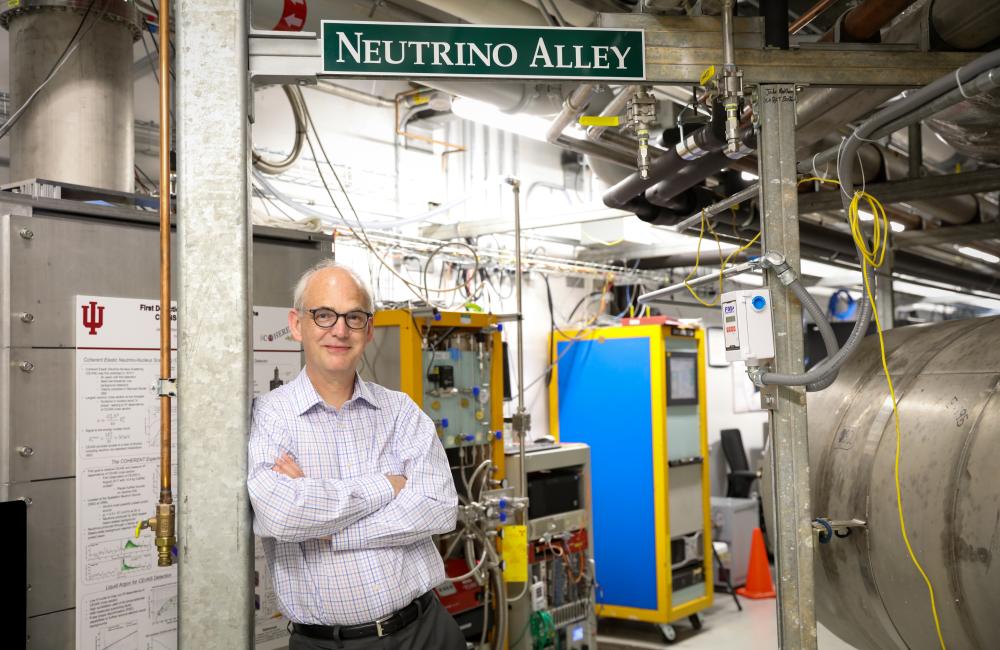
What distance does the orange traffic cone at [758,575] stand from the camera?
6125 mm

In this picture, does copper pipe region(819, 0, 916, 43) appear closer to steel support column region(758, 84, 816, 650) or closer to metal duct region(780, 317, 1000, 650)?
steel support column region(758, 84, 816, 650)

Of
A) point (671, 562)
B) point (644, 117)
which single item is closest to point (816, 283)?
point (671, 562)

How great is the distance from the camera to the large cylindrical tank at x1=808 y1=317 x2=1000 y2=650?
208 cm

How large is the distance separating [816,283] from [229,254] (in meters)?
7.08

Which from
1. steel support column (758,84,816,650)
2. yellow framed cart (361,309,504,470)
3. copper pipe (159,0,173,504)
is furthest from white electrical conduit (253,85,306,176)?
steel support column (758,84,816,650)

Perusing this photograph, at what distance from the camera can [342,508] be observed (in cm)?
176

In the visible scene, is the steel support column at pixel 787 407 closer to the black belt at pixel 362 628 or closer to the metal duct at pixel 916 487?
the metal duct at pixel 916 487

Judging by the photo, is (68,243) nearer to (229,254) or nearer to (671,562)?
(229,254)

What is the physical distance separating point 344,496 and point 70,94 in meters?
1.75

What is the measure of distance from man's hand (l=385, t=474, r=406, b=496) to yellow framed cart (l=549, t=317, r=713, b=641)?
3.78m

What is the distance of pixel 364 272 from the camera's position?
4.79 meters

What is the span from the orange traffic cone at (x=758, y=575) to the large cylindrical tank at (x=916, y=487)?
337cm

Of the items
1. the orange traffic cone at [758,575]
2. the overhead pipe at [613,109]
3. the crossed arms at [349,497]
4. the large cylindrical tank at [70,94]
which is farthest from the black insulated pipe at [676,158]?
the orange traffic cone at [758,575]

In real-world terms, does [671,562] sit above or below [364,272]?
below
